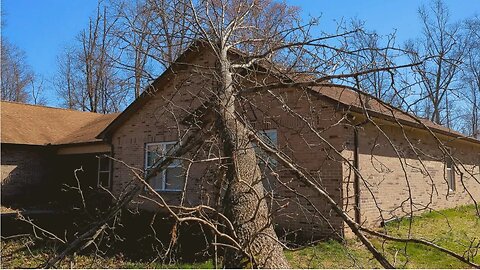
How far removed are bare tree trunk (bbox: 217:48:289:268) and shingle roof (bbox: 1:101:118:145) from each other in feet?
47.3

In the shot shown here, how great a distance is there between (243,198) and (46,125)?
20.2 meters

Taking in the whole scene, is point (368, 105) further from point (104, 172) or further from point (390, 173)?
point (104, 172)

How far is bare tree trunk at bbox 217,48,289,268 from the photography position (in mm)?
4320

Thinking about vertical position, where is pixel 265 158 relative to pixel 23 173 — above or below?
above

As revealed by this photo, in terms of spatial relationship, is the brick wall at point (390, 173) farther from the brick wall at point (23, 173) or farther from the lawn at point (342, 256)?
the brick wall at point (23, 173)

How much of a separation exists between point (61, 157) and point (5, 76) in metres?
17.7

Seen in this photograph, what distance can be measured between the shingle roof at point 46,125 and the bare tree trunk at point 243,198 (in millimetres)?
14416

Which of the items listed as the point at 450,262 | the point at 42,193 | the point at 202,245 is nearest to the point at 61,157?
the point at 42,193

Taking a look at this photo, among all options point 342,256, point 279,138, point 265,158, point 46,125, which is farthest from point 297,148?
point 46,125

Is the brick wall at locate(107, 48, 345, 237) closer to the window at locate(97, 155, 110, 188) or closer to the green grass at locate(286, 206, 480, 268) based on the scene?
the green grass at locate(286, 206, 480, 268)

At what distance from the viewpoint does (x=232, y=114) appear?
527cm

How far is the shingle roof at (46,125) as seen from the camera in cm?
1981

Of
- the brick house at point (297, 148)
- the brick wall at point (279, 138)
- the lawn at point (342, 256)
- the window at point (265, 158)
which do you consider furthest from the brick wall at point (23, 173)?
the window at point (265, 158)

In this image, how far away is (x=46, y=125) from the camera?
22.2m
